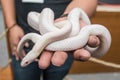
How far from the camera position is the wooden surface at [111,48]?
1.45 metres

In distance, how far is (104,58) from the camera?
1.59m

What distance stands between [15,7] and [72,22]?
295mm

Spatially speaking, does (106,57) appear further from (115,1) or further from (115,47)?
(115,1)

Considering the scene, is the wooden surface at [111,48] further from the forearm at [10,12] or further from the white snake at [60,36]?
the white snake at [60,36]

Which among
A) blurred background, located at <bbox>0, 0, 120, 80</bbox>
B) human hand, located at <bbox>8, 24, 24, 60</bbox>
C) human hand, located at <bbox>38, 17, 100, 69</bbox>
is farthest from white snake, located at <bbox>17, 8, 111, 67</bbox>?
blurred background, located at <bbox>0, 0, 120, 80</bbox>

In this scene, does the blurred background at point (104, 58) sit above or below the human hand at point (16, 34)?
below

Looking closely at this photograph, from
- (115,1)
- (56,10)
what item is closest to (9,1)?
(56,10)

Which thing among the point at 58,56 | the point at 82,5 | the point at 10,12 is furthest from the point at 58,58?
the point at 10,12

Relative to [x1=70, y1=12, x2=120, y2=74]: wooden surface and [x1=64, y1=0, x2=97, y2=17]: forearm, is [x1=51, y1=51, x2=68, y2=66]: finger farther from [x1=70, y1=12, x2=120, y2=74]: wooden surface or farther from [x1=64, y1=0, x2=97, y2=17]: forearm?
[x1=70, y1=12, x2=120, y2=74]: wooden surface

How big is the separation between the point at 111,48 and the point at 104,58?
0.07 metres

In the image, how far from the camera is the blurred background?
1.44 meters

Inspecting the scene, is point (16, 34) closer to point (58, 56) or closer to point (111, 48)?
point (58, 56)

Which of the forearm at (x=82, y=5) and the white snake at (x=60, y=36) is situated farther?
the forearm at (x=82, y=5)

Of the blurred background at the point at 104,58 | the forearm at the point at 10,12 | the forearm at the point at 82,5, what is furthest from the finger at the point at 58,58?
the blurred background at the point at 104,58
